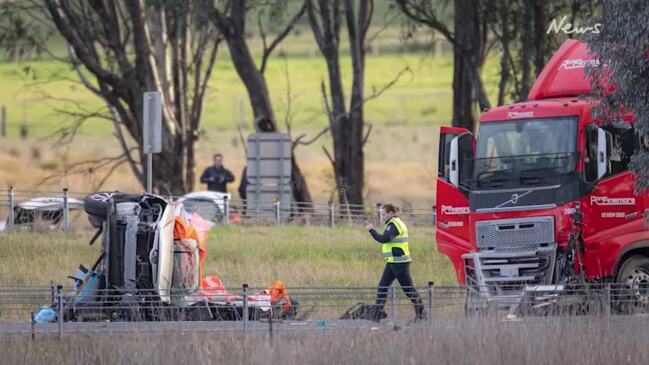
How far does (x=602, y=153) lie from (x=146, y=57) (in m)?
17.6

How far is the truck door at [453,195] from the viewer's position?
1978 centimetres

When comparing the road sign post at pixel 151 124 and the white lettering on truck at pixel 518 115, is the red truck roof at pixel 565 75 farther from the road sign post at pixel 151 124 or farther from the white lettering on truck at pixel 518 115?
the road sign post at pixel 151 124

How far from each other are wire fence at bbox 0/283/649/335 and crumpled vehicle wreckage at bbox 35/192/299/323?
1cm

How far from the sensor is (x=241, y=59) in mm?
35188

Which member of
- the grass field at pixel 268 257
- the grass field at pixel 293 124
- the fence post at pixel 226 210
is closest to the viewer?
the grass field at pixel 268 257

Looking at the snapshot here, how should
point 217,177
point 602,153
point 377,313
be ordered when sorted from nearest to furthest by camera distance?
point 377,313, point 602,153, point 217,177

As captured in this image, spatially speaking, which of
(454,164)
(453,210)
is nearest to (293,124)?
(453,210)

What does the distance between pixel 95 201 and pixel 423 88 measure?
68050mm

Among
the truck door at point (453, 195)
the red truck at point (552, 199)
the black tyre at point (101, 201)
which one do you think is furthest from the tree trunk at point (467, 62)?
the black tyre at point (101, 201)

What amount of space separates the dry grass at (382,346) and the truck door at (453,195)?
451cm

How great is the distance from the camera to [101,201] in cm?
1761

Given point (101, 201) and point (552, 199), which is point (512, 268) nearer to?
point (552, 199)

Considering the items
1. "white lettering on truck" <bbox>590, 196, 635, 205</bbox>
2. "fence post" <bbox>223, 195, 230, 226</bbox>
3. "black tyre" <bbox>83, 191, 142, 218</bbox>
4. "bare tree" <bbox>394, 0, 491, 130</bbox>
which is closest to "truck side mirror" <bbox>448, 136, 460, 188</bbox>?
"white lettering on truck" <bbox>590, 196, 635, 205</bbox>

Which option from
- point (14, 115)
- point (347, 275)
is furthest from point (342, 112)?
point (14, 115)
